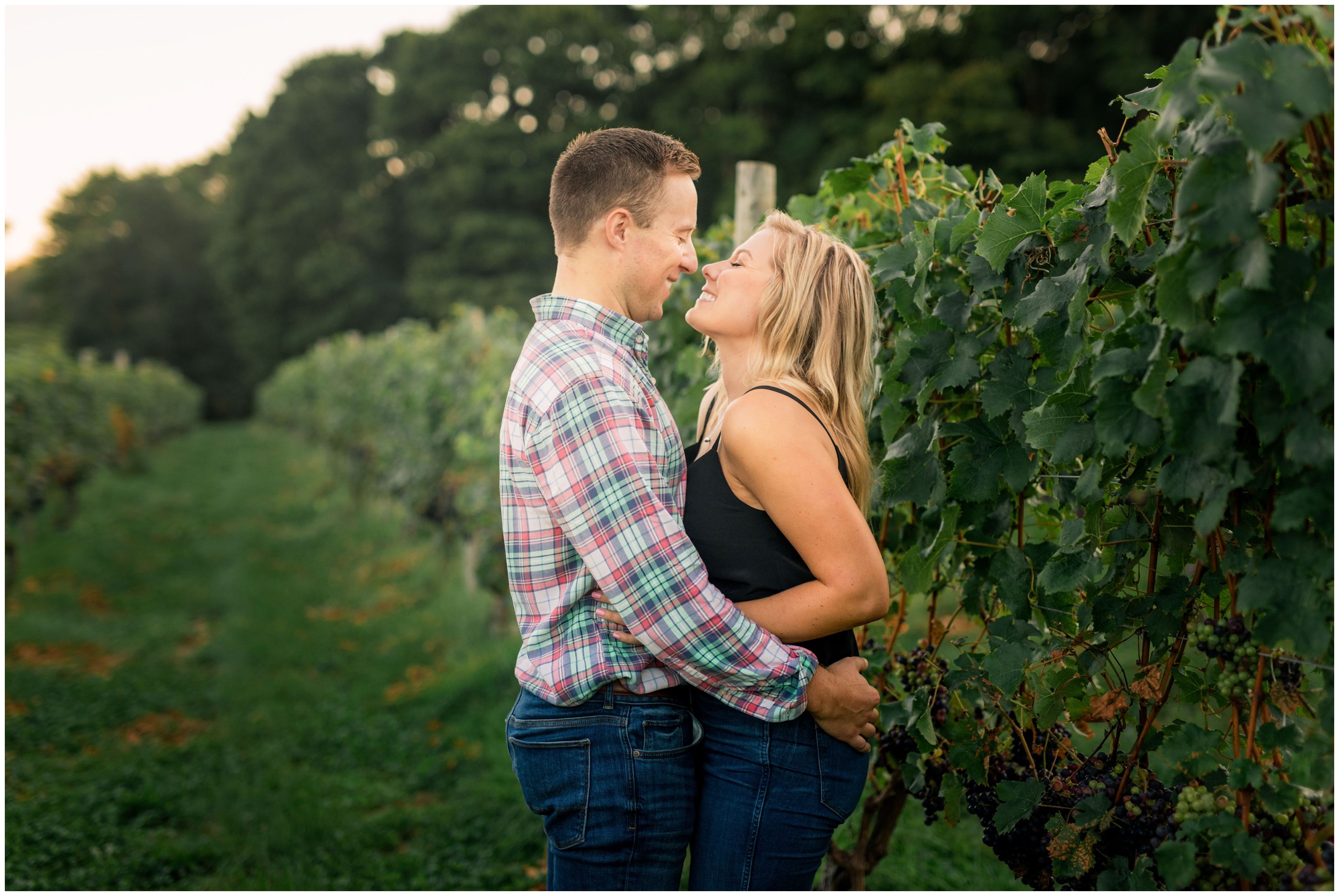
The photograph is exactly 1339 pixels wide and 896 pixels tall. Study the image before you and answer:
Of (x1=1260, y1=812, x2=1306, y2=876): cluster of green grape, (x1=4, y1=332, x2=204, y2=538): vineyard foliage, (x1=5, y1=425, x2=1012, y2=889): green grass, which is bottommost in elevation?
(x1=5, y1=425, x2=1012, y2=889): green grass

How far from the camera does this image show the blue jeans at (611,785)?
72.2 inches

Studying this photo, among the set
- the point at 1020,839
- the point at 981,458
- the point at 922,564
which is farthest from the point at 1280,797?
the point at 922,564

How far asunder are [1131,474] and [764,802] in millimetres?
967

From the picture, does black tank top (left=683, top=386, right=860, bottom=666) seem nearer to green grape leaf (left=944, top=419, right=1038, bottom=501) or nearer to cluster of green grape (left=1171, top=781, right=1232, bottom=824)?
green grape leaf (left=944, top=419, right=1038, bottom=501)

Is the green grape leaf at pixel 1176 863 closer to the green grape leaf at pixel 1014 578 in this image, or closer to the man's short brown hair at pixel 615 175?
the green grape leaf at pixel 1014 578

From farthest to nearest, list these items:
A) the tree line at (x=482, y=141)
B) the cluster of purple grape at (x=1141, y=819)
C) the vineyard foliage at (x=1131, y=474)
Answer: the tree line at (x=482, y=141), the cluster of purple grape at (x=1141, y=819), the vineyard foliage at (x=1131, y=474)

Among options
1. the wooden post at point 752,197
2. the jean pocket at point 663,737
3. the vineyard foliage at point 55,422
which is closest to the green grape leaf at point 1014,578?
the jean pocket at point 663,737

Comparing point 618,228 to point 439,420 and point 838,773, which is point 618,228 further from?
point 439,420

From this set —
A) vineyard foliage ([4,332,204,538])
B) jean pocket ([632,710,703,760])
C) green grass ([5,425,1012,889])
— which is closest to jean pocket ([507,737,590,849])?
jean pocket ([632,710,703,760])

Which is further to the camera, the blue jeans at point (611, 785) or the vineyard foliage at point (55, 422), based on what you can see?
the vineyard foliage at point (55, 422)

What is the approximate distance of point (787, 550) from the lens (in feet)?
6.29

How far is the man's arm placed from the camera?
1721mm

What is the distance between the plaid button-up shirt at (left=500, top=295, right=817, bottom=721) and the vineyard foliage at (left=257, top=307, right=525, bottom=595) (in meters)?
3.08

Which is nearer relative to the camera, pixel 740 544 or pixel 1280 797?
pixel 1280 797
